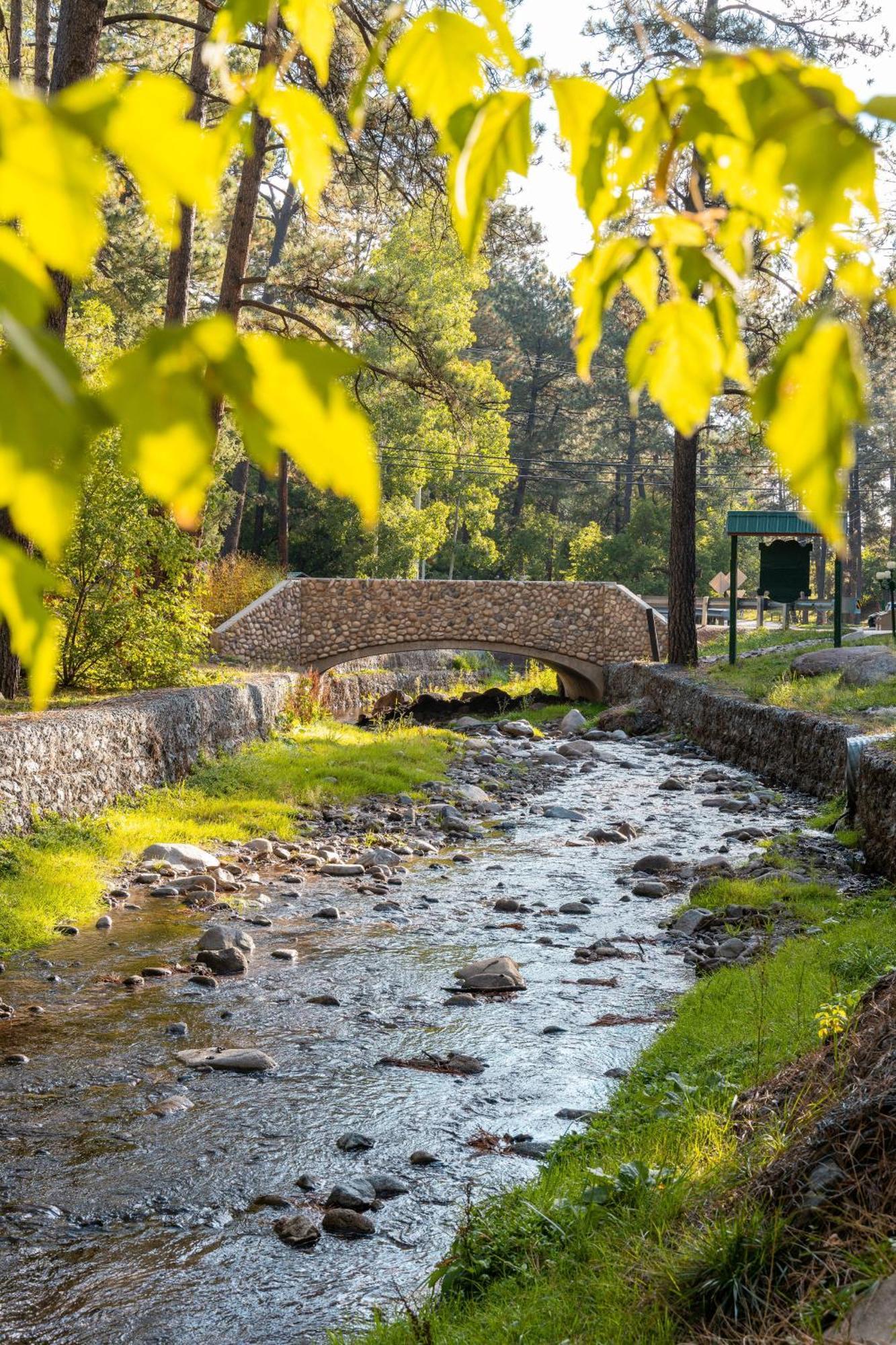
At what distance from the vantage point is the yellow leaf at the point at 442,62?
1045mm

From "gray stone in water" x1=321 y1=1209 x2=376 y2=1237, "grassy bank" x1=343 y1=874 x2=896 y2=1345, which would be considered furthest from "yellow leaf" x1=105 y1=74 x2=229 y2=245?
"gray stone in water" x1=321 y1=1209 x2=376 y2=1237

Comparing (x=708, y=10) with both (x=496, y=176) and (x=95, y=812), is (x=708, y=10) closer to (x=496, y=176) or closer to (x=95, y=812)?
(x=95, y=812)

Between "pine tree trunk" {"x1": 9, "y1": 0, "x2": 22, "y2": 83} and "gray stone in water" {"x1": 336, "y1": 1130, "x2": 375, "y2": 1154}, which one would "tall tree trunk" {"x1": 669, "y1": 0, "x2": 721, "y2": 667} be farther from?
"gray stone in water" {"x1": 336, "y1": 1130, "x2": 375, "y2": 1154}

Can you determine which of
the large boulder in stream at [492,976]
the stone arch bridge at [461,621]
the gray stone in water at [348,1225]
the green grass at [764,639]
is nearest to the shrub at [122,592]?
the large boulder in stream at [492,976]

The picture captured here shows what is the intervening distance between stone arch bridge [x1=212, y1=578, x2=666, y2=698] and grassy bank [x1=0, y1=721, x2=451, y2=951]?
5775 millimetres

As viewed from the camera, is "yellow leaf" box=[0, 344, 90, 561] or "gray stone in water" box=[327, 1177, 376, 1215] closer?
"yellow leaf" box=[0, 344, 90, 561]

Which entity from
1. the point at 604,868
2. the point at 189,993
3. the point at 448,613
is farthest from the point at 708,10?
the point at 189,993

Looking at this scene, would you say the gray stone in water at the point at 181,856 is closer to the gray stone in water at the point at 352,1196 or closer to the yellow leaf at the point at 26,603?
the gray stone in water at the point at 352,1196

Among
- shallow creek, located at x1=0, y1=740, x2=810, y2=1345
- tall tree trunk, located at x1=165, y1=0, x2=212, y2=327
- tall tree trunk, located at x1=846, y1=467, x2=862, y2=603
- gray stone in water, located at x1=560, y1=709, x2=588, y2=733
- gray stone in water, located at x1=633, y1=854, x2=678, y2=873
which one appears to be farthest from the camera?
tall tree trunk, located at x1=846, y1=467, x2=862, y2=603

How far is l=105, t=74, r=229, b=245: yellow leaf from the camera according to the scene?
2.47ft

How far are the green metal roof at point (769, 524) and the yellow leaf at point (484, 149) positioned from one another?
17.0m

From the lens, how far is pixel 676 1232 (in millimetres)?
2754

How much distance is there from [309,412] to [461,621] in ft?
74.2

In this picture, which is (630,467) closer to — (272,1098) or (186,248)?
(186,248)
